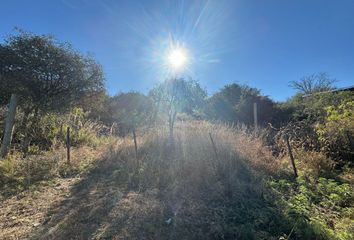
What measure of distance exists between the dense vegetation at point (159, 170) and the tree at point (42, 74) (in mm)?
27

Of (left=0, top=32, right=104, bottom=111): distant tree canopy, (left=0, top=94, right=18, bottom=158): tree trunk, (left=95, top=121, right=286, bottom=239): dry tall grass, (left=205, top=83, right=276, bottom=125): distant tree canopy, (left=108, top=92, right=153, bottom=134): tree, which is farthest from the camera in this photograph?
(left=205, top=83, right=276, bottom=125): distant tree canopy

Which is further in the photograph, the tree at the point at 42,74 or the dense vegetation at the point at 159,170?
the tree at the point at 42,74

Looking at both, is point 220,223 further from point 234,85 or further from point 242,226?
point 234,85

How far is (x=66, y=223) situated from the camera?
2980mm

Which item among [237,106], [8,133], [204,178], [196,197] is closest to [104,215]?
[196,197]

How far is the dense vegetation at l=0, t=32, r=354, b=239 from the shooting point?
3088 millimetres

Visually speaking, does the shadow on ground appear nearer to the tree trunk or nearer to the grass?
the grass

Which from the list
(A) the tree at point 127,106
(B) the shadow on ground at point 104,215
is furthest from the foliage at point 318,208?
(A) the tree at point 127,106

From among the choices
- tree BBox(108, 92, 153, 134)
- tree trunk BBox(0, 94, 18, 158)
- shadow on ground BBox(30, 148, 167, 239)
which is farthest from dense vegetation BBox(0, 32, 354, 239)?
tree BBox(108, 92, 153, 134)

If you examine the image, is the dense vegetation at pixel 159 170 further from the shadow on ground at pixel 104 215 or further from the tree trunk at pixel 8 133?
the tree trunk at pixel 8 133

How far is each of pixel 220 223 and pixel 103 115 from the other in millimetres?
12144

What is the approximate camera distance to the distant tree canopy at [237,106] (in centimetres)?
1680

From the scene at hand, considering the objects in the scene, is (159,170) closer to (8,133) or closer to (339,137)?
(8,133)

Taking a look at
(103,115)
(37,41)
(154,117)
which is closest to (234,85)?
(103,115)
